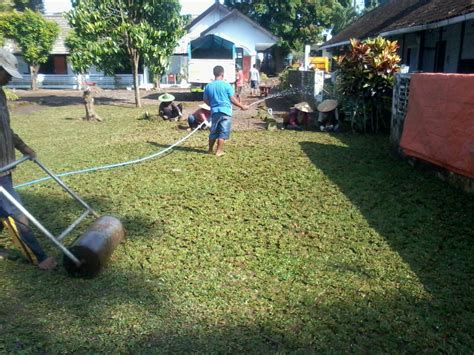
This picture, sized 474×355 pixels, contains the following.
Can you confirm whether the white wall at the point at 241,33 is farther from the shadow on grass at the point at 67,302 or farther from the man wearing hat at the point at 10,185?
the shadow on grass at the point at 67,302

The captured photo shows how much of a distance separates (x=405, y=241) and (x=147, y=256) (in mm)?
2624

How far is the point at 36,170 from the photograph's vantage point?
7621 mm

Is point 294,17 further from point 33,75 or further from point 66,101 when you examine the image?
point 66,101

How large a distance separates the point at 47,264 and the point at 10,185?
787 mm

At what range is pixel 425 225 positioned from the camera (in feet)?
15.9

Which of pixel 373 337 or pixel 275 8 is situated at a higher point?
pixel 275 8

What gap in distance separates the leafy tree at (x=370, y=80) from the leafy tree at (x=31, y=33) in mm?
22535

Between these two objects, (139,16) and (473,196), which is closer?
(473,196)

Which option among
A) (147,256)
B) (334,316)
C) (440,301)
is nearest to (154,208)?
(147,256)

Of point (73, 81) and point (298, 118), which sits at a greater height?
point (73, 81)

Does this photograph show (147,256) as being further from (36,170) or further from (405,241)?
(36,170)

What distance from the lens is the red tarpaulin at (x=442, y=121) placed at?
563 cm

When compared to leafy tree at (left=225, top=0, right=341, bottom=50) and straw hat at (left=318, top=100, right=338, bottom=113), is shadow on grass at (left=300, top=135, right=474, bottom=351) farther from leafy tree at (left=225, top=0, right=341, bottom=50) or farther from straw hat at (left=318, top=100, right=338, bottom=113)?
leafy tree at (left=225, top=0, right=341, bottom=50)

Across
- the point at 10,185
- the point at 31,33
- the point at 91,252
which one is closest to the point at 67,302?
the point at 91,252
